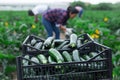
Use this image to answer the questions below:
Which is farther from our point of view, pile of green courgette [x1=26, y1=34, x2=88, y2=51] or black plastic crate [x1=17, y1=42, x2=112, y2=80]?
pile of green courgette [x1=26, y1=34, x2=88, y2=51]

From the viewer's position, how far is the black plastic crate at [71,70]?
9.98 feet

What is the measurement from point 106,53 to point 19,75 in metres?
0.84

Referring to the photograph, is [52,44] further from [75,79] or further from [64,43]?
[75,79]

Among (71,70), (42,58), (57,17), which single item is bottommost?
(71,70)

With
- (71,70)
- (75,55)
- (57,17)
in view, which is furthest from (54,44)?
(57,17)

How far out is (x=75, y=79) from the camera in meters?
3.12

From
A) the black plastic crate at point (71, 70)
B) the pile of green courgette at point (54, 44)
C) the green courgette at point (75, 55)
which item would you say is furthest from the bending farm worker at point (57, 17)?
the black plastic crate at point (71, 70)

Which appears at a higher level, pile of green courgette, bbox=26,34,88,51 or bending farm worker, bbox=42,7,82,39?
bending farm worker, bbox=42,7,82,39

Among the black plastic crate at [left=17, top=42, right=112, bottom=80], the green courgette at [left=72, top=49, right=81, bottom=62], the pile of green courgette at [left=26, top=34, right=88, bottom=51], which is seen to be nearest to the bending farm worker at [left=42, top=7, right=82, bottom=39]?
the pile of green courgette at [left=26, top=34, right=88, bottom=51]

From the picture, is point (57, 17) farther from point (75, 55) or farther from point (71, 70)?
point (71, 70)

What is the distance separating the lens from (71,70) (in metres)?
3.11

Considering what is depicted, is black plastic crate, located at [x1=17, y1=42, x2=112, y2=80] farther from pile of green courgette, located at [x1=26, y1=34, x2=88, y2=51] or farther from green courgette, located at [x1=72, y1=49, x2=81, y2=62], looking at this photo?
pile of green courgette, located at [x1=26, y1=34, x2=88, y2=51]

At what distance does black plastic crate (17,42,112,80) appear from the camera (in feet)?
9.98

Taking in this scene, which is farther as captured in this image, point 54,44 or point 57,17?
point 57,17
